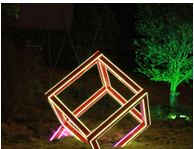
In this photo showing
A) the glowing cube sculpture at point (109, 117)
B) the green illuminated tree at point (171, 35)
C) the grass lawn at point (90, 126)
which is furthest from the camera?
the green illuminated tree at point (171, 35)

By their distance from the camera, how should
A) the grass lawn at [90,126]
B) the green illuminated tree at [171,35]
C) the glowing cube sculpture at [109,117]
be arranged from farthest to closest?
1. the green illuminated tree at [171,35]
2. the grass lawn at [90,126]
3. the glowing cube sculpture at [109,117]

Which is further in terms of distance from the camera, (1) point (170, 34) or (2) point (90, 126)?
(1) point (170, 34)

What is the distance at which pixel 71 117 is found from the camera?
5879 millimetres

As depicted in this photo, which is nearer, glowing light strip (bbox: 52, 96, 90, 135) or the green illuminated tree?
glowing light strip (bbox: 52, 96, 90, 135)

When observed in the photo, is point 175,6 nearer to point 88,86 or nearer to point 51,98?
point 88,86

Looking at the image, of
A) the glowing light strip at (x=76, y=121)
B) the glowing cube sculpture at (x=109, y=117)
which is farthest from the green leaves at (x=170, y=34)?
Answer: the glowing light strip at (x=76, y=121)

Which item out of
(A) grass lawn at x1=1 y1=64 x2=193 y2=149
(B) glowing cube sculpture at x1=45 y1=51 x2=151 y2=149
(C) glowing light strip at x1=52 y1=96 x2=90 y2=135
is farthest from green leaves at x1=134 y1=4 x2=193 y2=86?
(C) glowing light strip at x1=52 y1=96 x2=90 y2=135

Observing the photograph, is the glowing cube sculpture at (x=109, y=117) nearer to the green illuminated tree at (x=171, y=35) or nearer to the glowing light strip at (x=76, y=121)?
the glowing light strip at (x=76, y=121)

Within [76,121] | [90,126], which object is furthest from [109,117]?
[90,126]

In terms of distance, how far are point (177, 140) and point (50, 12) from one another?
11.1 metres

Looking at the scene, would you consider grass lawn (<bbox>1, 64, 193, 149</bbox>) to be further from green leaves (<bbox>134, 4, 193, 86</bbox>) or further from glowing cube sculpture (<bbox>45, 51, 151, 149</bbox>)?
green leaves (<bbox>134, 4, 193, 86</bbox>)

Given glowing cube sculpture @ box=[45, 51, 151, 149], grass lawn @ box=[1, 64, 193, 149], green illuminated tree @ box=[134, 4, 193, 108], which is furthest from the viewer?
green illuminated tree @ box=[134, 4, 193, 108]

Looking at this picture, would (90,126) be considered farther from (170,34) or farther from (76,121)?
(170,34)

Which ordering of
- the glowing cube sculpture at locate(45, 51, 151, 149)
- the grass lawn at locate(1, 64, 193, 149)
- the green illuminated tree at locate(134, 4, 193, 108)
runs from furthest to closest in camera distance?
the green illuminated tree at locate(134, 4, 193, 108) < the grass lawn at locate(1, 64, 193, 149) < the glowing cube sculpture at locate(45, 51, 151, 149)
